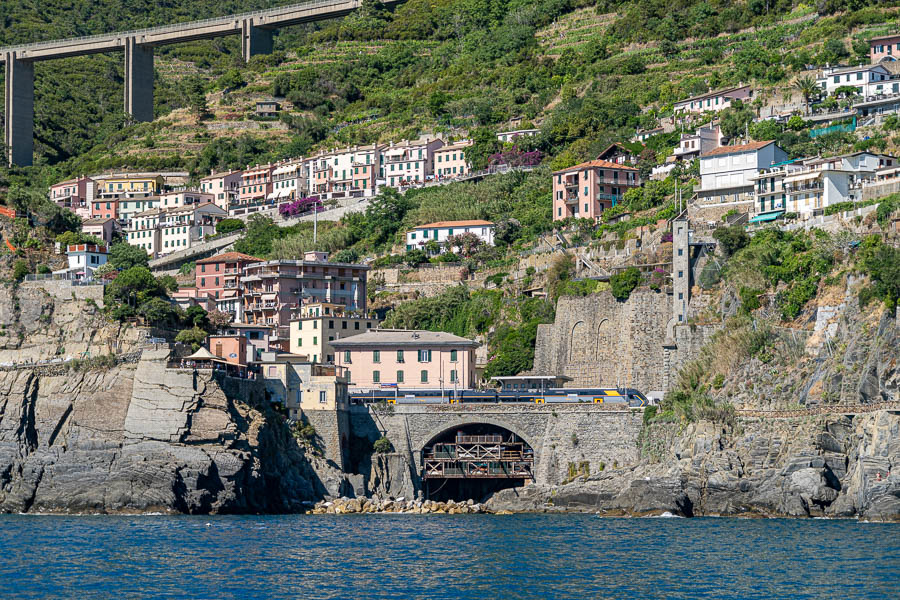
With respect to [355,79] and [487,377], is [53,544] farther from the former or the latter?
[355,79]

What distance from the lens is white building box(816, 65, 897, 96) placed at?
10662 centimetres

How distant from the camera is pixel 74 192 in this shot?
142m

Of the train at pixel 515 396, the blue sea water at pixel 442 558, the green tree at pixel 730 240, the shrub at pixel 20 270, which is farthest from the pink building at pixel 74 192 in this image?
the blue sea water at pixel 442 558

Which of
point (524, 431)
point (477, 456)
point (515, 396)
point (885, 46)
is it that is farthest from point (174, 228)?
point (885, 46)

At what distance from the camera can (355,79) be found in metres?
160

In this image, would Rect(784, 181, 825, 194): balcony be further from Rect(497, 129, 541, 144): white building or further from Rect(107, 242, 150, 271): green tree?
Rect(107, 242, 150, 271): green tree

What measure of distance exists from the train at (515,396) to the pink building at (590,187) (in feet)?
71.9

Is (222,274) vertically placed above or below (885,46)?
below

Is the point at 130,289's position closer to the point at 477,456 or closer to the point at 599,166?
the point at 477,456

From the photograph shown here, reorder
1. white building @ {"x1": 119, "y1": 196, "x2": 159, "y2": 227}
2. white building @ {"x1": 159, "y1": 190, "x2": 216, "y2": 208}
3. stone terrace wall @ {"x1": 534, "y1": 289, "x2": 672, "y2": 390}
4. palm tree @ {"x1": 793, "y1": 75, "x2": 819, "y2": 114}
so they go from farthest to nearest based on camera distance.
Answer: white building @ {"x1": 119, "y1": 196, "x2": 159, "y2": 227} → white building @ {"x1": 159, "y1": 190, "x2": 216, "y2": 208} → palm tree @ {"x1": 793, "y1": 75, "x2": 819, "y2": 114} → stone terrace wall @ {"x1": 534, "y1": 289, "x2": 672, "y2": 390}

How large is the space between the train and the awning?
14.4 metres

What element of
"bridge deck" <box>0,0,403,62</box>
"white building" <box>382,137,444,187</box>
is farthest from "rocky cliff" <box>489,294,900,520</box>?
"bridge deck" <box>0,0,403,62</box>

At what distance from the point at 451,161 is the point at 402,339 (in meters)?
42.2

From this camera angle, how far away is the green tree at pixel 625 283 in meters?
85.9
